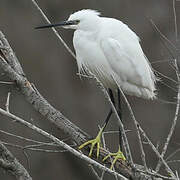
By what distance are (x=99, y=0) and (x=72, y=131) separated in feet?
12.0

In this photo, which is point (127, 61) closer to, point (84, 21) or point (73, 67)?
point (84, 21)

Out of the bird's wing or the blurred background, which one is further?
the blurred background

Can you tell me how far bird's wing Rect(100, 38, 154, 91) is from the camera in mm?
2443

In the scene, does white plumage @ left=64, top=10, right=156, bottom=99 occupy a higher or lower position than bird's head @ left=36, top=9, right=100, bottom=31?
lower

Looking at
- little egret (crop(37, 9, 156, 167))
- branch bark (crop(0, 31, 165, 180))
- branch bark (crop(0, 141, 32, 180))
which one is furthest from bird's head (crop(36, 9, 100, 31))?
branch bark (crop(0, 141, 32, 180))

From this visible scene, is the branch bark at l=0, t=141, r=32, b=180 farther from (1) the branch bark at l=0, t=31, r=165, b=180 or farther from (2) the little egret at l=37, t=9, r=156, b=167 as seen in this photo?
(2) the little egret at l=37, t=9, r=156, b=167

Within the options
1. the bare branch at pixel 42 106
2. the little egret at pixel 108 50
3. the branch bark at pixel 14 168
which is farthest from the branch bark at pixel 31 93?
the little egret at pixel 108 50

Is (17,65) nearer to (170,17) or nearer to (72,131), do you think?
(72,131)

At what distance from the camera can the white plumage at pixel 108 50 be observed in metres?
2.45

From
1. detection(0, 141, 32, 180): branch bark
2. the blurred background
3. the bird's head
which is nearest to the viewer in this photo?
detection(0, 141, 32, 180): branch bark

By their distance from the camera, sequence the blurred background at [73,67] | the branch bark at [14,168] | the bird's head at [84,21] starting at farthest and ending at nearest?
1. the blurred background at [73,67]
2. the bird's head at [84,21]
3. the branch bark at [14,168]

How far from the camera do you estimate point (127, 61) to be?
2.50 m

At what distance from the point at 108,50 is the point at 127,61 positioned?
11 cm

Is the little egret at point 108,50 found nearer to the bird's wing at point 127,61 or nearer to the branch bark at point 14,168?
the bird's wing at point 127,61
